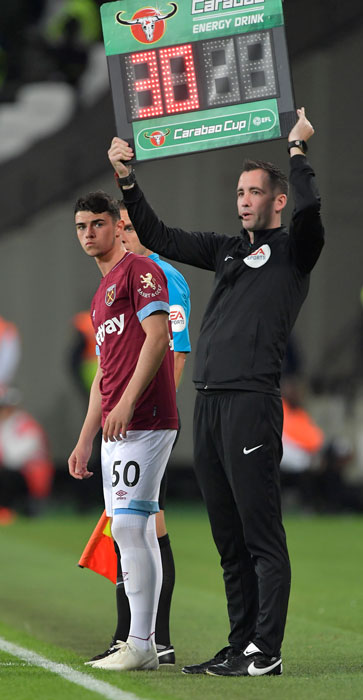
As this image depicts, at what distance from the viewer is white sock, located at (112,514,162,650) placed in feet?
16.8

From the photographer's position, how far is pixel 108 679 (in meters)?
4.96

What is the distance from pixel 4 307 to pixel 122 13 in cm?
1088

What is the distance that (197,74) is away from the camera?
541 centimetres

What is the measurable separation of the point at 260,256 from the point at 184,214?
10.8 meters

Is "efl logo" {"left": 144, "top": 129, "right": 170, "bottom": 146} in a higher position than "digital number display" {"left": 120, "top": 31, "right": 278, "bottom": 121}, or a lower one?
lower

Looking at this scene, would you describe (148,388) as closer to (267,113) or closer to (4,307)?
(267,113)

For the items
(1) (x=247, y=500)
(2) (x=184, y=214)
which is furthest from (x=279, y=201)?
(2) (x=184, y=214)

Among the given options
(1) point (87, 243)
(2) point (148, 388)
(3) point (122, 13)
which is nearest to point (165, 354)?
(2) point (148, 388)

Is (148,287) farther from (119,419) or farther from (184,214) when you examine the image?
(184,214)

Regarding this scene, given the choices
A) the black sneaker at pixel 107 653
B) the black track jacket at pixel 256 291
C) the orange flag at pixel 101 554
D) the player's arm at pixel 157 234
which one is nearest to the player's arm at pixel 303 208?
the black track jacket at pixel 256 291

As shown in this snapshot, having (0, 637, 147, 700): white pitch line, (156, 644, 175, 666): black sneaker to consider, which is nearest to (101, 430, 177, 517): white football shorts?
(0, 637, 147, 700): white pitch line

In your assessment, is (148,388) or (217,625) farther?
(217,625)

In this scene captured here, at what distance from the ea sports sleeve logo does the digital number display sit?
0.06 metres

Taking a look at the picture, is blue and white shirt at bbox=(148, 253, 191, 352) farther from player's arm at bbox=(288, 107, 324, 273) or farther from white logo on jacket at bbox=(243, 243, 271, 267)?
player's arm at bbox=(288, 107, 324, 273)
